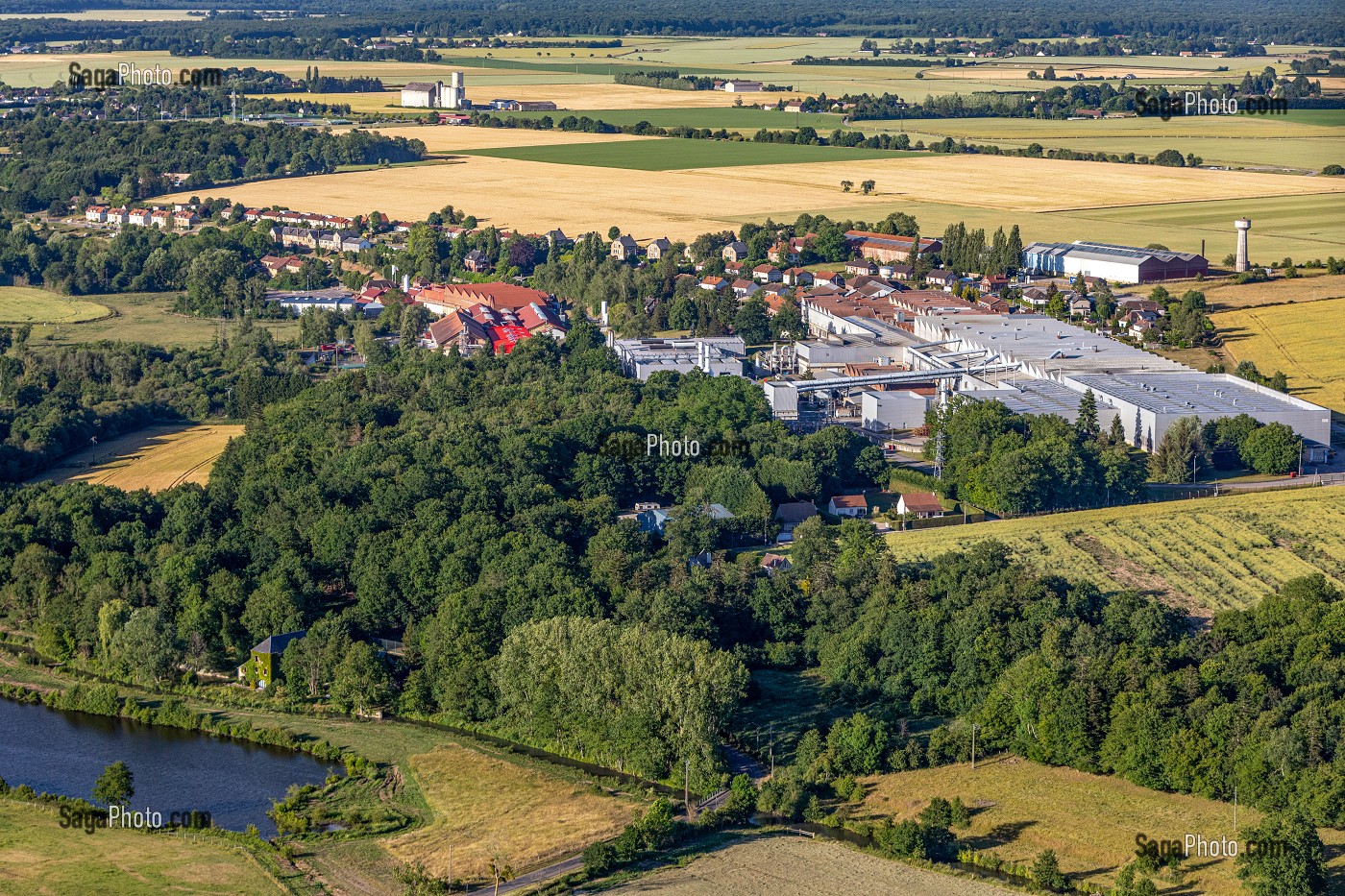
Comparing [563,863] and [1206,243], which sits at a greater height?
[1206,243]

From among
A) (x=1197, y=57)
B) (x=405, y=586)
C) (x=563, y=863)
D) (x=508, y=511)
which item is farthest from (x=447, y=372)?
(x=1197, y=57)

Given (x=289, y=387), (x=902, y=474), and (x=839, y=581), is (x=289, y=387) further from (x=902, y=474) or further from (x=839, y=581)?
(x=839, y=581)

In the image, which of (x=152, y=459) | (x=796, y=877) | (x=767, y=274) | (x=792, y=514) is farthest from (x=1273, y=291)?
(x=796, y=877)

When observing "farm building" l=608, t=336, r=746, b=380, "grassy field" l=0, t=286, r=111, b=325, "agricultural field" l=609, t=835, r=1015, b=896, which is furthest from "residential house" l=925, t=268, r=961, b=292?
"agricultural field" l=609, t=835, r=1015, b=896

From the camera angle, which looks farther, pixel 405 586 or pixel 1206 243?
pixel 1206 243

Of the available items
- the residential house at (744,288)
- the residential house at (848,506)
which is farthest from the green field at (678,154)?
the residential house at (848,506)

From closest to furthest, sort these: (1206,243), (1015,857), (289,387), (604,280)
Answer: (1015,857), (289,387), (604,280), (1206,243)

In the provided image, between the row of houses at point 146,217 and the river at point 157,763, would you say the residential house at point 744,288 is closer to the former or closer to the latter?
the row of houses at point 146,217
